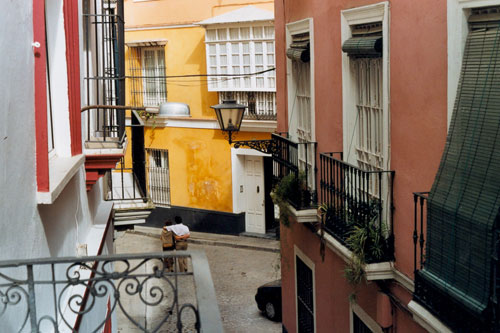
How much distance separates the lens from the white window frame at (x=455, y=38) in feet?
19.7

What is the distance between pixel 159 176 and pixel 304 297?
12.5m

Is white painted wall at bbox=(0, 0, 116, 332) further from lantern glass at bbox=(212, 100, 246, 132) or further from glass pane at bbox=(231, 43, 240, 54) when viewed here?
glass pane at bbox=(231, 43, 240, 54)

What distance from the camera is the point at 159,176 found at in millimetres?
23656

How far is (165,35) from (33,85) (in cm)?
1825

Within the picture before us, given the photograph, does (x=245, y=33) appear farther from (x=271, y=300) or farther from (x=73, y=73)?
(x=73, y=73)

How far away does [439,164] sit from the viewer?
21.0 ft

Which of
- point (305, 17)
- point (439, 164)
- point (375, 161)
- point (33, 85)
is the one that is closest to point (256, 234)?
point (305, 17)

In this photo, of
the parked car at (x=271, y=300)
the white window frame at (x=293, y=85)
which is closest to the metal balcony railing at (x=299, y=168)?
the white window frame at (x=293, y=85)

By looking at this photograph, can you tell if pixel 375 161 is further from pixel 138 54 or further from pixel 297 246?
pixel 138 54

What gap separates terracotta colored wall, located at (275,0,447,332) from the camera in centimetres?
657

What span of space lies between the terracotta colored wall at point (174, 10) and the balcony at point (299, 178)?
1024 cm

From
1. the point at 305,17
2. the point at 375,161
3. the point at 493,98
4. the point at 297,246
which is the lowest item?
the point at 297,246

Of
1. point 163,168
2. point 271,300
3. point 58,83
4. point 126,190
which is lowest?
point 271,300

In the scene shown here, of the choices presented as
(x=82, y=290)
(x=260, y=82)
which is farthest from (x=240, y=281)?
(x=82, y=290)
